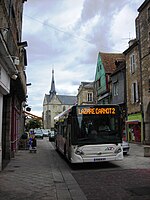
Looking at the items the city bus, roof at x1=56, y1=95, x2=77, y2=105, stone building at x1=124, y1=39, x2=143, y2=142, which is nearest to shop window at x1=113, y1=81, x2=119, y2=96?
stone building at x1=124, y1=39, x2=143, y2=142

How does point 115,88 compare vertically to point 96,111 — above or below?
above

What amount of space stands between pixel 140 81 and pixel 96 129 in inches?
716

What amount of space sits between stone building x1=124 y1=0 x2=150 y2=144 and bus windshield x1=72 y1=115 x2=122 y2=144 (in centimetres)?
1548

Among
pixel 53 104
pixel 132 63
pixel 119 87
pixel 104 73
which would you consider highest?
pixel 53 104

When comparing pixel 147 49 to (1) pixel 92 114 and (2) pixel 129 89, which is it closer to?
(2) pixel 129 89

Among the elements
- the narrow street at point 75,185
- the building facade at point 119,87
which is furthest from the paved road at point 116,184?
the building facade at point 119,87

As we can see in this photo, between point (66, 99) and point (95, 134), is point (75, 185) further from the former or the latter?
point (66, 99)

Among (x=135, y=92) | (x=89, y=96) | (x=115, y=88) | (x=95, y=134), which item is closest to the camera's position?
(x=95, y=134)

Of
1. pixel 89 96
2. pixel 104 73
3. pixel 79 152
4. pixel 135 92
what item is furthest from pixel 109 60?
pixel 79 152

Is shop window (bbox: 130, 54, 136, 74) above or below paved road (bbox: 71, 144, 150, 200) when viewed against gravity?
above

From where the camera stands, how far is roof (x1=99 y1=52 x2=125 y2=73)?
45.1 m

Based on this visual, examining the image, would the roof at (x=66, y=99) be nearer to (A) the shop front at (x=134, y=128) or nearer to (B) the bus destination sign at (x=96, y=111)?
(A) the shop front at (x=134, y=128)

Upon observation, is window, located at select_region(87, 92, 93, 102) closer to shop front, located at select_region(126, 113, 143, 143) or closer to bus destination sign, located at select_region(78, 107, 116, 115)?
shop front, located at select_region(126, 113, 143, 143)

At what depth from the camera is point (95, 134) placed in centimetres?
1283
